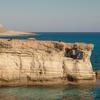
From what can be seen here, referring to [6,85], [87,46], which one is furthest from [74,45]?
[6,85]

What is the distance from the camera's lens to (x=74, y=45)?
44.8 metres

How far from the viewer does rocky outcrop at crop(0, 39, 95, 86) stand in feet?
137

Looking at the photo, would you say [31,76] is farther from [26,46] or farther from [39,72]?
[26,46]

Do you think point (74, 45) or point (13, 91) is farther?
point (74, 45)

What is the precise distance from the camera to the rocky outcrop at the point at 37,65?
41.8m

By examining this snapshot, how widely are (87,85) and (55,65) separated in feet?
16.3

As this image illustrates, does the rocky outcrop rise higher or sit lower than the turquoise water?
higher

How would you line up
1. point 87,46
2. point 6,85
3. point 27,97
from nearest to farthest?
point 27,97 → point 6,85 → point 87,46

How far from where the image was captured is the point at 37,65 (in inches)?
1665

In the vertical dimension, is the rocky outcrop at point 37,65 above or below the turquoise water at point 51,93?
above

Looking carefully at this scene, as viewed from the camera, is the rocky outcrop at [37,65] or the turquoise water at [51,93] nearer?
the turquoise water at [51,93]

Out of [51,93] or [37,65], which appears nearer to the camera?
[51,93]

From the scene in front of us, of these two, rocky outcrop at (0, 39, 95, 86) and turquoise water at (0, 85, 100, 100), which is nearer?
turquoise water at (0, 85, 100, 100)

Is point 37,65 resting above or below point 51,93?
above
